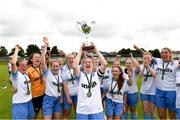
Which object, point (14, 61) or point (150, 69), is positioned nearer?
point (14, 61)

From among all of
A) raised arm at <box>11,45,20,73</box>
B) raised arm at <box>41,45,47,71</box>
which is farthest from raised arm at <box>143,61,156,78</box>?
raised arm at <box>11,45,20,73</box>

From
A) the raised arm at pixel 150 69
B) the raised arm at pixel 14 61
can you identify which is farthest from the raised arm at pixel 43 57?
the raised arm at pixel 150 69

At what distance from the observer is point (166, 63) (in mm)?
10172

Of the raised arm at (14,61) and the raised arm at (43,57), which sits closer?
the raised arm at (14,61)

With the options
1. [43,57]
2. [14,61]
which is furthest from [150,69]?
[14,61]

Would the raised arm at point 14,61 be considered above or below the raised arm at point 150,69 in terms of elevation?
above

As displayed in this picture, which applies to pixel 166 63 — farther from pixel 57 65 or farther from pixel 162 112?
pixel 57 65

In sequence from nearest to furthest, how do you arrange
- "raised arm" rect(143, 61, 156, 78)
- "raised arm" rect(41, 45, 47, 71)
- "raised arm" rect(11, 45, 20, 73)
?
"raised arm" rect(11, 45, 20, 73) → "raised arm" rect(41, 45, 47, 71) → "raised arm" rect(143, 61, 156, 78)

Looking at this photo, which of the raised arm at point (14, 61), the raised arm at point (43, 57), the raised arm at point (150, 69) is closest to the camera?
the raised arm at point (14, 61)

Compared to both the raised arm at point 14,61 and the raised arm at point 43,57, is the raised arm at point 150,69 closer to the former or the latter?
the raised arm at point 43,57

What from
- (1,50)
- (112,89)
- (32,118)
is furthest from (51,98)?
(1,50)

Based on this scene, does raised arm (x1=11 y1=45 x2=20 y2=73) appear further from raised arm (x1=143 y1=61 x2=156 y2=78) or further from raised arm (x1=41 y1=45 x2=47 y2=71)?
raised arm (x1=143 y1=61 x2=156 y2=78)

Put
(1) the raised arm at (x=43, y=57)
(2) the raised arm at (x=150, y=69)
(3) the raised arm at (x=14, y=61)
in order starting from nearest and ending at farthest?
(3) the raised arm at (x=14, y=61) < (1) the raised arm at (x=43, y=57) < (2) the raised arm at (x=150, y=69)

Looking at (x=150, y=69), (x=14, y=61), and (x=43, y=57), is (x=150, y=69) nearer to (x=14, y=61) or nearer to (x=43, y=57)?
(x=43, y=57)
